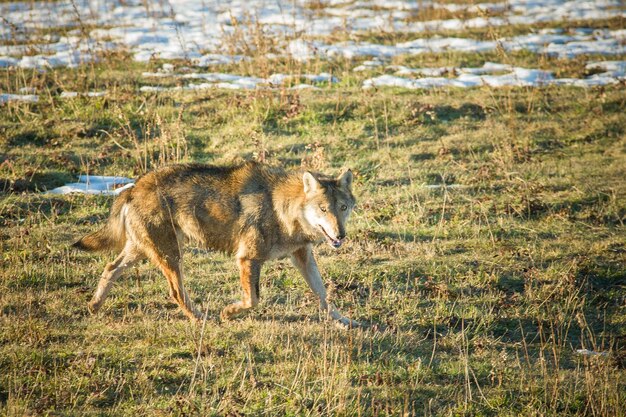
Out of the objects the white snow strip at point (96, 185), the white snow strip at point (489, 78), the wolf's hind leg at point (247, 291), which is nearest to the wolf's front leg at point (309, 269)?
the wolf's hind leg at point (247, 291)

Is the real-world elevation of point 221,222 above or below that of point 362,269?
above

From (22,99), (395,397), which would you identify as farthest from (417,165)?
(22,99)

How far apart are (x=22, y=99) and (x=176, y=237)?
32.4 feet

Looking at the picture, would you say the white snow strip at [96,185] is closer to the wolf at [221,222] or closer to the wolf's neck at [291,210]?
the wolf at [221,222]

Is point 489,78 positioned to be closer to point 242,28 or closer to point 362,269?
point 242,28

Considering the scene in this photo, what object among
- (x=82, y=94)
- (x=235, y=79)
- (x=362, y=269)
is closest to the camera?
(x=362, y=269)

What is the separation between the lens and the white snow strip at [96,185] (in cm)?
1125

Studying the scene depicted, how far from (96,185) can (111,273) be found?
468 centimetres

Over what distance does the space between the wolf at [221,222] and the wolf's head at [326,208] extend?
12 mm

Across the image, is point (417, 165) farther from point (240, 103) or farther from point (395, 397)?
point (395, 397)

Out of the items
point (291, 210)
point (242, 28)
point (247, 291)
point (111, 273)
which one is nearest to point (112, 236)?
point (111, 273)

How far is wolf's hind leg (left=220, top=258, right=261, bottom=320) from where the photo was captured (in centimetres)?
719

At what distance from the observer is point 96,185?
11.6 meters

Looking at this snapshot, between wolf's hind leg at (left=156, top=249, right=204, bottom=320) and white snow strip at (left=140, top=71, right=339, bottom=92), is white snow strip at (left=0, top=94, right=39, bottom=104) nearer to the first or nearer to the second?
white snow strip at (left=140, top=71, right=339, bottom=92)
